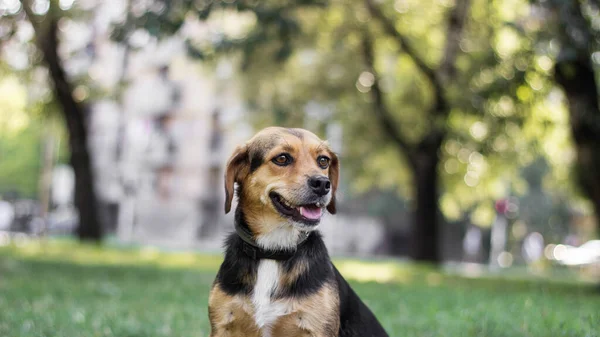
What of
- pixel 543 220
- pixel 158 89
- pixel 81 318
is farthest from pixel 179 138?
pixel 81 318

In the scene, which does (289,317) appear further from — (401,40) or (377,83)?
(377,83)

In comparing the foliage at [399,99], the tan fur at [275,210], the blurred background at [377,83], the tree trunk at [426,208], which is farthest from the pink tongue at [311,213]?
the tree trunk at [426,208]

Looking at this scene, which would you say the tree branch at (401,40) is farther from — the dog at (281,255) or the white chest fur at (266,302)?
the white chest fur at (266,302)

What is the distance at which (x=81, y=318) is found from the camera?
7469mm

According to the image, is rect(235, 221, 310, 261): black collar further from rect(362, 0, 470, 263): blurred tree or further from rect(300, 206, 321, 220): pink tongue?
rect(362, 0, 470, 263): blurred tree

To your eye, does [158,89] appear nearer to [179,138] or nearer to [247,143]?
[179,138]

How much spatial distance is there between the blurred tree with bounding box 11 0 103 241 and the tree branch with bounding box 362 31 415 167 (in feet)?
30.6

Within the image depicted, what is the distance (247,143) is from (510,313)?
4543 millimetres

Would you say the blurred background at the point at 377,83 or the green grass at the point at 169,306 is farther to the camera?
the blurred background at the point at 377,83

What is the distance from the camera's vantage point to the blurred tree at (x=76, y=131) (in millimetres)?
19359

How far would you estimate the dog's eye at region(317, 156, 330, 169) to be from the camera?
5054 millimetres

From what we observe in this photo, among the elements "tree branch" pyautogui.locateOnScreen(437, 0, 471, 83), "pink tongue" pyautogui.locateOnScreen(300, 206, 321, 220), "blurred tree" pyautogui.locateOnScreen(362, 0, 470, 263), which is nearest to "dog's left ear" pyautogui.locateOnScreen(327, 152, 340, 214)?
"pink tongue" pyautogui.locateOnScreen(300, 206, 321, 220)

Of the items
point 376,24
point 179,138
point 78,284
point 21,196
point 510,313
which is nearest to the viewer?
point 510,313

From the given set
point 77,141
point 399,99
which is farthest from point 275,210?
point 399,99
